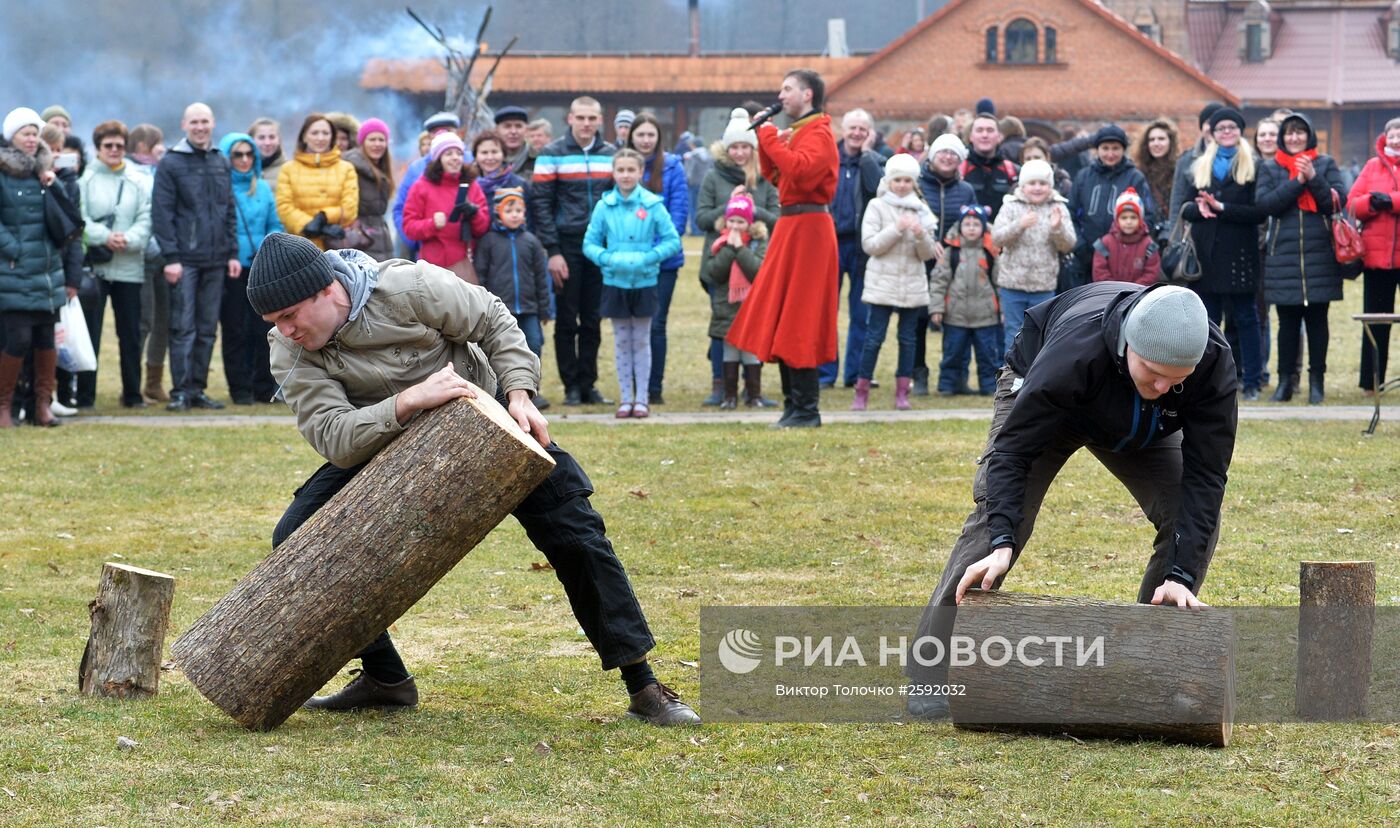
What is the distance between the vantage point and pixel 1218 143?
43.5ft

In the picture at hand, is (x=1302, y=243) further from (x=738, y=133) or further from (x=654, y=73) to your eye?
(x=654, y=73)

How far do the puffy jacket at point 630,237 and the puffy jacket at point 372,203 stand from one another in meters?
1.72

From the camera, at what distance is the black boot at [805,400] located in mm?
11945

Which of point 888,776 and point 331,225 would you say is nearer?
point 888,776

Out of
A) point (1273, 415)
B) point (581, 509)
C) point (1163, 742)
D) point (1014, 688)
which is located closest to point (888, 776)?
point (1014, 688)

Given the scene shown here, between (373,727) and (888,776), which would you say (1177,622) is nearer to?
(888,776)

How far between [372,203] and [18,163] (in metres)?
2.71

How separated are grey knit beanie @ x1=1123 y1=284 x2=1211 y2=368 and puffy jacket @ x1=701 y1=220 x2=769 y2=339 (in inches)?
318

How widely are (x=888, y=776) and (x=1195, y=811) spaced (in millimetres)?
889

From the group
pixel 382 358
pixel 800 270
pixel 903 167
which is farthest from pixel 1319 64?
pixel 382 358

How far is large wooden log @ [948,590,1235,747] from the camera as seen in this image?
533cm

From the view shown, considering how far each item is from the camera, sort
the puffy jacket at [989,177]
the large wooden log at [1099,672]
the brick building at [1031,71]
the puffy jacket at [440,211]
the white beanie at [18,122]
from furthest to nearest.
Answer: the brick building at [1031,71] → the puffy jacket at [989,177] → the puffy jacket at [440,211] → the white beanie at [18,122] → the large wooden log at [1099,672]

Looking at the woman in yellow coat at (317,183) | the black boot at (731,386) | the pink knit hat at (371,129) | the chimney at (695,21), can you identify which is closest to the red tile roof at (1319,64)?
the chimney at (695,21)

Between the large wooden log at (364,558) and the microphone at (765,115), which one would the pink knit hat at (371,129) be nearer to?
the microphone at (765,115)
